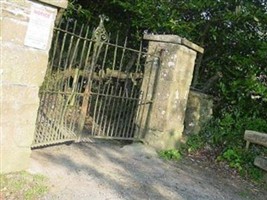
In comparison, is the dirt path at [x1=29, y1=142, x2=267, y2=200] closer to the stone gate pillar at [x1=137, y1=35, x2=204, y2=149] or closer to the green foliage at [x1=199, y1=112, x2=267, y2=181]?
the stone gate pillar at [x1=137, y1=35, x2=204, y2=149]

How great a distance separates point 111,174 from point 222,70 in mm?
4738

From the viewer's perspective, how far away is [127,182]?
4840mm

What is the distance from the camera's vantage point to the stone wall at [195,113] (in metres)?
7.60

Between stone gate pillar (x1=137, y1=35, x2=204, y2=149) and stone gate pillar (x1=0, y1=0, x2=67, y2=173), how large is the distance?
2.50 m

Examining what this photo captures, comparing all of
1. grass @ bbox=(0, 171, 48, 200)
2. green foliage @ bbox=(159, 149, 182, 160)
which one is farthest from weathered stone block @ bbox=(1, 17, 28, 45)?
green foliage @ bbox=(159, 149, 182, 160)

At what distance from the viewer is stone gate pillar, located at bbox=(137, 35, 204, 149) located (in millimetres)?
6372

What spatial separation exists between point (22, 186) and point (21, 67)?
4.03 ft

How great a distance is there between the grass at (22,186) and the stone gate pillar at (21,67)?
12 cm

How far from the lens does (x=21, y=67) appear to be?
4.09 metres

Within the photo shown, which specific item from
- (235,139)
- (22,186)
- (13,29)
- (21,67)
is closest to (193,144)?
(235,139)

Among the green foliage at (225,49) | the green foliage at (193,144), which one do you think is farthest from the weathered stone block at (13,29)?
the green foliage at (225,49)

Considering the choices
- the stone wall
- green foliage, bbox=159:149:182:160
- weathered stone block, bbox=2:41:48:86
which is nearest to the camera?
weathered stone block, bbox=2:41:48:86

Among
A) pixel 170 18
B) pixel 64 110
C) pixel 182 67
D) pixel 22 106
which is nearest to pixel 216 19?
pixel 170 18

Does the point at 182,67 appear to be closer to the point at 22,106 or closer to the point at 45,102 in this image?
the point at 45,102
